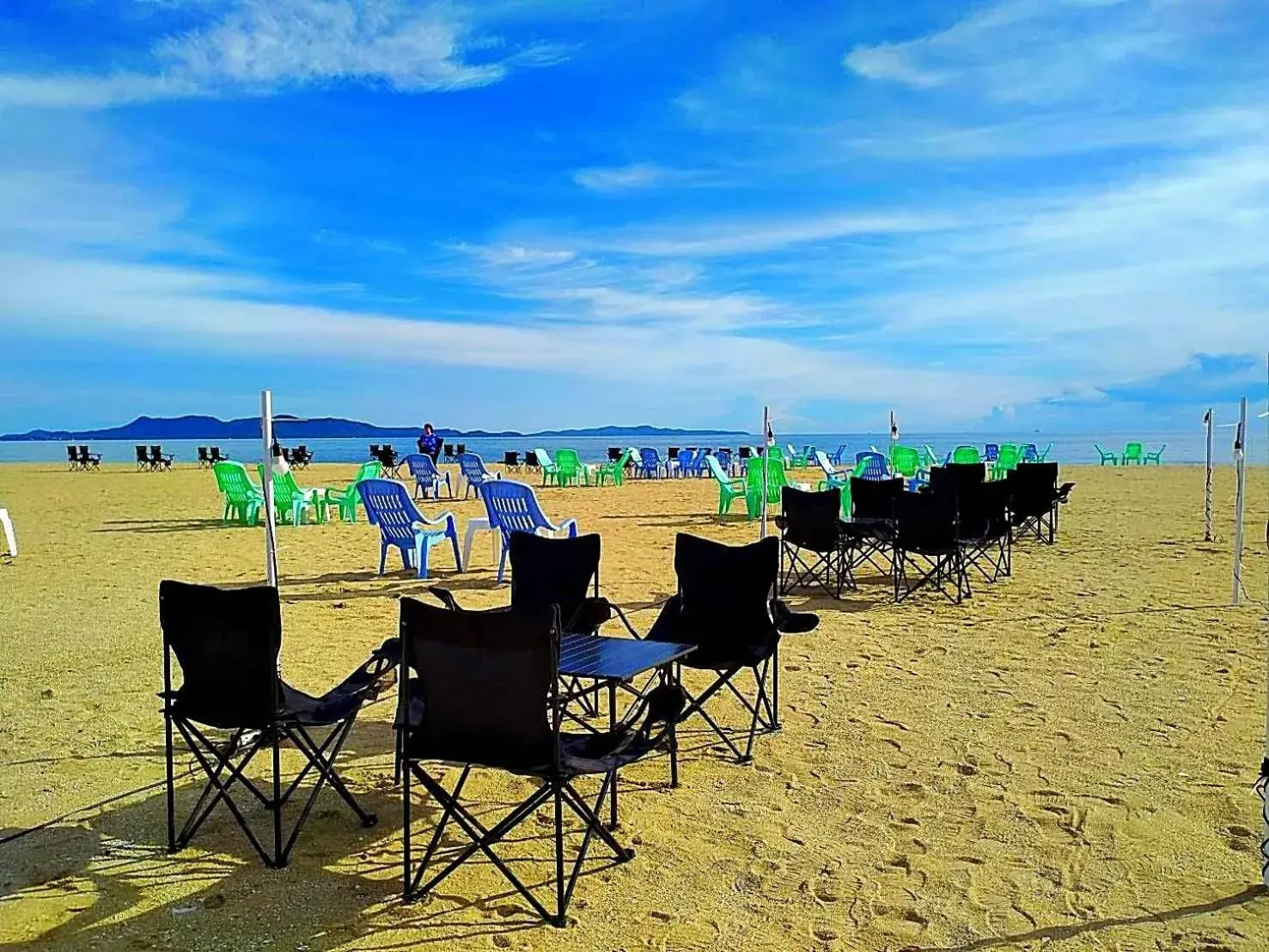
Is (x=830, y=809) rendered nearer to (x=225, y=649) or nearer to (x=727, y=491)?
(x=225, y=649)

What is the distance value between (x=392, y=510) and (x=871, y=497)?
447 centimetres

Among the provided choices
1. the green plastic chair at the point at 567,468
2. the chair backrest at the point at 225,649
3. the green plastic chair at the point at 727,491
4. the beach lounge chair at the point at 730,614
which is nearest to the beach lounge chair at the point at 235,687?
the chair backrest at the point at 225,649

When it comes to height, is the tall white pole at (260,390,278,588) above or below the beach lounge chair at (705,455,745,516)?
above

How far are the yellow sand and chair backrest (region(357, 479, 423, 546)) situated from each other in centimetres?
166

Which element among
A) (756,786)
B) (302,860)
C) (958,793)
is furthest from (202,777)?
(958,793)

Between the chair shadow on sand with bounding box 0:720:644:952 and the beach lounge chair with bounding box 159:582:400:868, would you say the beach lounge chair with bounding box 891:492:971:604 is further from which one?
the beach lounge chair with bounding box 159:582:400:868

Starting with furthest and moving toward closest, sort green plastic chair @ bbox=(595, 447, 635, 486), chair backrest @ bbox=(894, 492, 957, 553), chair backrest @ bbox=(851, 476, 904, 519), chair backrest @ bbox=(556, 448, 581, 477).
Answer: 1. chair backrest @ bbox=(556, 448, 581, 477)
2. green plastic chair @ bbox=(595, 447, 635, 486)
3. chair backrest @ bbox=(851, 476, 904, 519)
4. chair backrest @ bbox=(894, 492, 957, 553)

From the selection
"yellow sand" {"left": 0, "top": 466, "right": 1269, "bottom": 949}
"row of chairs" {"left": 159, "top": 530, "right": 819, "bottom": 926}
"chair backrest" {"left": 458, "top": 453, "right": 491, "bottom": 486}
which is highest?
"chair backrest" {"left": 458, "top": 453, "right": 491, "bottom": 486}

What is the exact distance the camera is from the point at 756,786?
12.8ft

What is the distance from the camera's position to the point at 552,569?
196 inches

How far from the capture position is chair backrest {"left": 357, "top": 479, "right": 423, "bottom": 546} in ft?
30.1

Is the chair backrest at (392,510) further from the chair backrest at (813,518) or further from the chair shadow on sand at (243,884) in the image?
the chair shadow on sand at (243,884)

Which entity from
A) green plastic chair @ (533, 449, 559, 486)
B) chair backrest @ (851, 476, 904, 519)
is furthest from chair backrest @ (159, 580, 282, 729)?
green plastic chair @ (533, 449, 559, 486)

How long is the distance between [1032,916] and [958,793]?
91 cm
